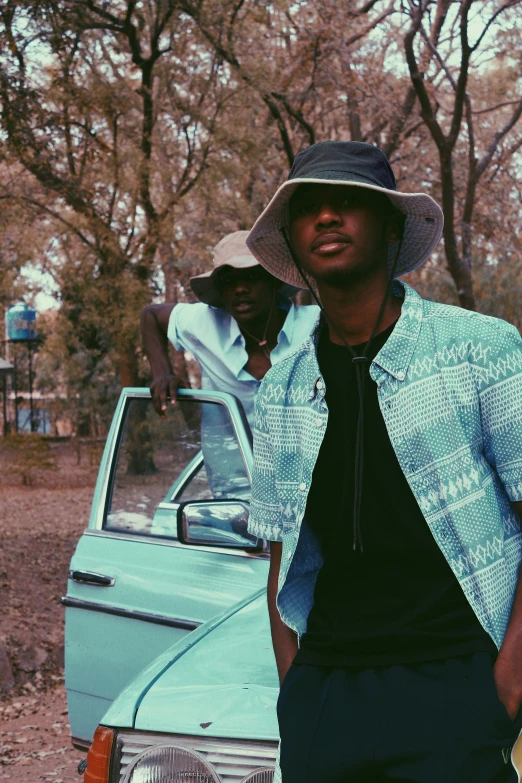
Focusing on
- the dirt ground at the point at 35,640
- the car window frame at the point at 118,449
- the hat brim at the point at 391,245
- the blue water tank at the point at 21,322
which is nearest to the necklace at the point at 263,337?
the car window frame at the point at 118,449

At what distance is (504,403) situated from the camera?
1.63 meters

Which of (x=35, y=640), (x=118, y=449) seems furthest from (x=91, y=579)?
(x=35, y=640)

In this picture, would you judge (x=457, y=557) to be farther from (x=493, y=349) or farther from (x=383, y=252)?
(x=383, y=252)

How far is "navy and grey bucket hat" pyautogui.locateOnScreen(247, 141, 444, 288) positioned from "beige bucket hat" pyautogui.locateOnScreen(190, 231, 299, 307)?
1399mm

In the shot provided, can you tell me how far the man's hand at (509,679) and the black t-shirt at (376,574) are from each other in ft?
0.08

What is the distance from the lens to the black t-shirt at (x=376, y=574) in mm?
1578

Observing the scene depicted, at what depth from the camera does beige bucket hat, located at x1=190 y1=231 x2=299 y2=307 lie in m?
3.59

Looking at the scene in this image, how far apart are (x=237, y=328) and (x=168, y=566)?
3.01ft

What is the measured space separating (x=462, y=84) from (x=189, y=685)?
931 cm

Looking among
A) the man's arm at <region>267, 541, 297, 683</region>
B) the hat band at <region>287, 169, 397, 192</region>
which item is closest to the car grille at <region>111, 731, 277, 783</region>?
the man's arm at <region>267, 541, 297, 683</region>

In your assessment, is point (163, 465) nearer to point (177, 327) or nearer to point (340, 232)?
point (177, 327)

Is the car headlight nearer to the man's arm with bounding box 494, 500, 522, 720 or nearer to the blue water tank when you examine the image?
the man's arm with bounding box 494, 500, 522, 720

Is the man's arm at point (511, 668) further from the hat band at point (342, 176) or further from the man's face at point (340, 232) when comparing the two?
the hat band at point (342, 176)

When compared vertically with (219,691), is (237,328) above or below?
above
